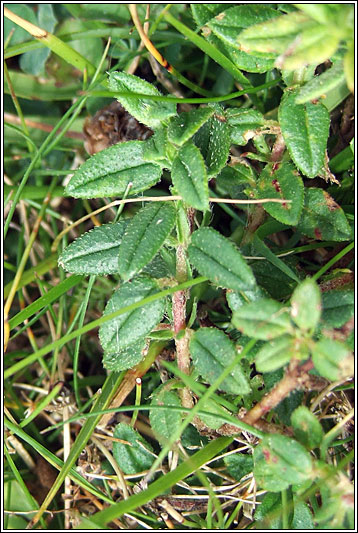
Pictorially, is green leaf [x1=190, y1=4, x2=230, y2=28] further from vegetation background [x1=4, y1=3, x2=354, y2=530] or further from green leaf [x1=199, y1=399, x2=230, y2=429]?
green leaf [x1=199, y1=399, x2=230, y2=429]

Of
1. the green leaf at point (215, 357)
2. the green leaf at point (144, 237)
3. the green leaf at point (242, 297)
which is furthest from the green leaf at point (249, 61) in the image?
the green leaf at point (215, 357)

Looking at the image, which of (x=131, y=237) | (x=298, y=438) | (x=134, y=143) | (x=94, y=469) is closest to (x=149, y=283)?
(x=131, y=237)

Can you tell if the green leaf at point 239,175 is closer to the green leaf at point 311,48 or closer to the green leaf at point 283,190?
the green leaf at point 283,190

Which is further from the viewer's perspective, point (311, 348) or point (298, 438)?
point (298, 438)

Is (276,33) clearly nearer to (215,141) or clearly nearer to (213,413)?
(215,141)

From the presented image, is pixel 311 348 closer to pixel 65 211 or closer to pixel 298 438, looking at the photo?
pixel 298 438

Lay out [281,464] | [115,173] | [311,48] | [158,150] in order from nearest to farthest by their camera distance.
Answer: [311,48] → [281,464] → [158,150] → [115,173]

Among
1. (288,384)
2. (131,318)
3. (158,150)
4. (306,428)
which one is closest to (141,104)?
(158,150)
